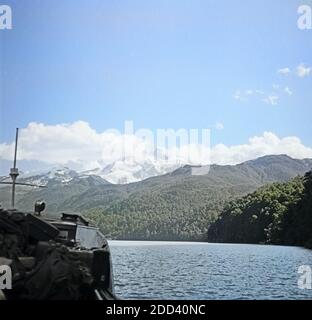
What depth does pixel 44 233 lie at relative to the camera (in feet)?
16.9

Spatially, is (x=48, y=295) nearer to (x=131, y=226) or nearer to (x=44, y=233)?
(x=44, y=233)

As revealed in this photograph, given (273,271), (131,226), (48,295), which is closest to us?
(48,295)

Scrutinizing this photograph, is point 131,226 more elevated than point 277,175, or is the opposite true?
point 277,175

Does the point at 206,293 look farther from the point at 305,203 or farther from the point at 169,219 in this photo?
the point at 169,219

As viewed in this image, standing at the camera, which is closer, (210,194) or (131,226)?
(131,226)

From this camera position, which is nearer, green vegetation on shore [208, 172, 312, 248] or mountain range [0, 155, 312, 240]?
green vegetation on shore [208, 172, 312, 248]

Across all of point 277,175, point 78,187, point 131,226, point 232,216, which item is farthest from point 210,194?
point 277,175

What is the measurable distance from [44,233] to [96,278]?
27.8 inches

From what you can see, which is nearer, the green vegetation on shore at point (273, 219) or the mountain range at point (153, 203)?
the green vegetation on shore at point (273, 219)

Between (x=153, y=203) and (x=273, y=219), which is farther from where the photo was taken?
(x=153, y=203)

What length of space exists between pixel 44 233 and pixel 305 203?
2459cm

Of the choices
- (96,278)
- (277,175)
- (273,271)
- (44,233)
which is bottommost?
(273,271)
